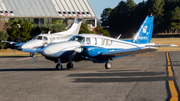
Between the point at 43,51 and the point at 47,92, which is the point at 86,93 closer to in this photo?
the point at 47,92

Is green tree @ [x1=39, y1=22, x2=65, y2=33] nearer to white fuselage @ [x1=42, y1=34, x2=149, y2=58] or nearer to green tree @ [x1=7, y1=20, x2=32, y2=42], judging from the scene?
green tree @ [x1=7, y1=20, x2=32, y2=42]

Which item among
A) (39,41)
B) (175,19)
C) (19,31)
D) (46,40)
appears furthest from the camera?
(175,19)

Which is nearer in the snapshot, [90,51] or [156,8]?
[90,51]

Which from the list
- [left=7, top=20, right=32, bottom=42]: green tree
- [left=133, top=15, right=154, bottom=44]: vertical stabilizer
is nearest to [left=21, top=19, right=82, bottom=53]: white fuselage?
[left=133, top=15, right=154, bottom=44]: vertical stabilizer

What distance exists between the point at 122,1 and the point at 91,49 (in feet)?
432

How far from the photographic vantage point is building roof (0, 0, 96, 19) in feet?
218

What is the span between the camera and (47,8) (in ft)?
232

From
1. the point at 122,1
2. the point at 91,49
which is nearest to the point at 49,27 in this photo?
the point at 91,49

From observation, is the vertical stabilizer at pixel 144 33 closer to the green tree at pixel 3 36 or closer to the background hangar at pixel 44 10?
the green tree at pixel 3 36

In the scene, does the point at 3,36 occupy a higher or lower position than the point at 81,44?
higher

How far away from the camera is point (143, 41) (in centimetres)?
2622

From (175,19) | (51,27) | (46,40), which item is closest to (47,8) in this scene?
(51,27)

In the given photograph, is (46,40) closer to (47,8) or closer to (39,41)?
(39,41)

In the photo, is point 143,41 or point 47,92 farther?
point 143,41
